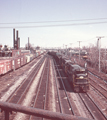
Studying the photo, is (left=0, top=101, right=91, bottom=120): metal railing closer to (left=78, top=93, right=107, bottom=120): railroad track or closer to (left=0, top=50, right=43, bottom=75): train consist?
(left=78, top=93, right=107, bottom=120): railroad track

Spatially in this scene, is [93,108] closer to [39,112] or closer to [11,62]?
[39,112]

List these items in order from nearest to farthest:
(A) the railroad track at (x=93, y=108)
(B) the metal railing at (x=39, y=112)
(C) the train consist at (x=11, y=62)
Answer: (B) the metal railing at (x=39, y=112)
(A) the railroad track at (x=93, y=108)
(C) the train consist at (x=11, y=62)

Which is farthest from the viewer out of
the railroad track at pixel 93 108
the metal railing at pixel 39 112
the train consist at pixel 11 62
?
the train consist at pixel 11 62

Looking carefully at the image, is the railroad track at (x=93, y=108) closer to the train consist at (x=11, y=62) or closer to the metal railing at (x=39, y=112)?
the metal railing at (x=39, y=112)

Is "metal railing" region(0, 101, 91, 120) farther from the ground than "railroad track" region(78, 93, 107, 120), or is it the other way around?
"metal railing" region(0, 101, 91, 120)

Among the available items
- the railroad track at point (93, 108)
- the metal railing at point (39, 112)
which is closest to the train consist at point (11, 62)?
the railroad track at point (93, 108)

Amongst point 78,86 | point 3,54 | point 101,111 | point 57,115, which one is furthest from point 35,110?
point 3,54

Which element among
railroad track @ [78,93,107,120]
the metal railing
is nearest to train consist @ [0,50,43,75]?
railroad track @ [78,93,107,120]

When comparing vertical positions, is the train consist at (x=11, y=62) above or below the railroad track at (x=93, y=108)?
above

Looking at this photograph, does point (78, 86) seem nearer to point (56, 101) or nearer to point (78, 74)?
point (78, 74)

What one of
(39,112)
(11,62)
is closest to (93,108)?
(39,112)

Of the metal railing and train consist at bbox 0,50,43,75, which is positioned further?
train consist at bbox 0,50,43,75
